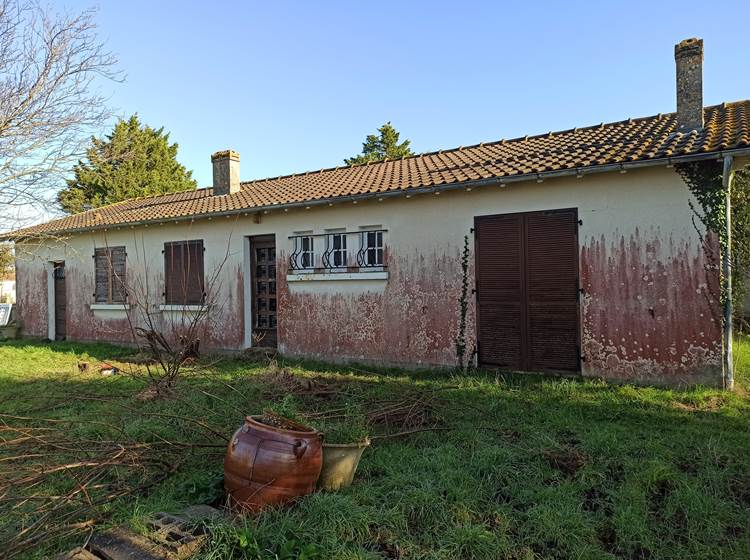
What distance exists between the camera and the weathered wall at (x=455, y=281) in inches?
271

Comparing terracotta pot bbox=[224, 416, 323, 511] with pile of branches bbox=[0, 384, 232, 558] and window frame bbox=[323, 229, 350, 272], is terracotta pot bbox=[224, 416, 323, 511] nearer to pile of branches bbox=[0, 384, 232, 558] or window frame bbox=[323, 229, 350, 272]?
pile of branches bbox=[0, 384, 232, 558]

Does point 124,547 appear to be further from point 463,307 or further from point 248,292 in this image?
point 248,292

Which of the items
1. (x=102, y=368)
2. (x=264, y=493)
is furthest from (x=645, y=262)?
(x=102, y=368)

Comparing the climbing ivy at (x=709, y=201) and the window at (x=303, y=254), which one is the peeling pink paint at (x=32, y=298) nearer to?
the window at (x=303, y=254)

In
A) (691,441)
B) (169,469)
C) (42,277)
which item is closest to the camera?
(169,469)

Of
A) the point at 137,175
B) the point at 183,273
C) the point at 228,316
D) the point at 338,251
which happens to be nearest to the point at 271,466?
the point at 338,251

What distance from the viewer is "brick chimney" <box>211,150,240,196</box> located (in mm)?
13805

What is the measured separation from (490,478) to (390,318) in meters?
5.34

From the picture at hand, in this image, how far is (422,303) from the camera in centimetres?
884

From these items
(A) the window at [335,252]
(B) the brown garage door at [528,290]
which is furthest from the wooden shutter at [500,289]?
(A) the window at [335,252]

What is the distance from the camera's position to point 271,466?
334 centimetres

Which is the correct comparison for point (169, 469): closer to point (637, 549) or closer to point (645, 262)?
point (637, 549)

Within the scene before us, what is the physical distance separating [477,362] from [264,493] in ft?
18.1

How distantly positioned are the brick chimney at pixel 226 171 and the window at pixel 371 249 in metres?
5.97
